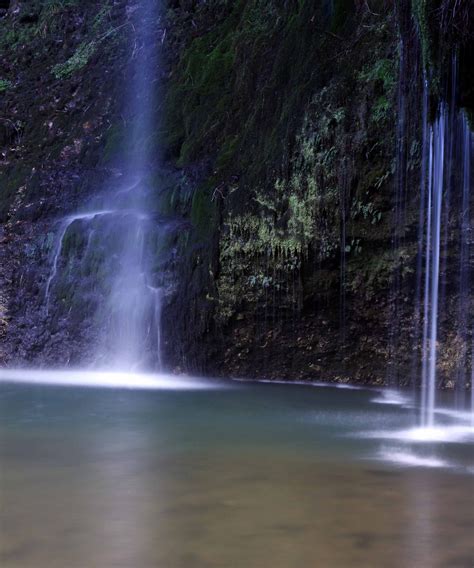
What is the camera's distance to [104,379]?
11.0 meters

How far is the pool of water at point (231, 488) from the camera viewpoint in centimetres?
369

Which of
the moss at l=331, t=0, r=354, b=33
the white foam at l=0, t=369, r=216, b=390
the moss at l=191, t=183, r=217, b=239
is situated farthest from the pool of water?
the moss at l=331, t=0, r=354, b=33

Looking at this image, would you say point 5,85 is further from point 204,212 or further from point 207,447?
point 207,447

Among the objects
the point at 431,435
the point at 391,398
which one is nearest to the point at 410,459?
the point at 431,435

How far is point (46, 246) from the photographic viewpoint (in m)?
13.3

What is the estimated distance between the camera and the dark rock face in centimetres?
1025

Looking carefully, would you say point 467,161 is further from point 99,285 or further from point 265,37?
point 99,285

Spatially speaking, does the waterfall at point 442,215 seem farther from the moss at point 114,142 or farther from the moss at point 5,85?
the moss at point 5,85

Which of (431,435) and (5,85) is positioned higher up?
(5,85)

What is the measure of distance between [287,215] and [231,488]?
6.51 metres

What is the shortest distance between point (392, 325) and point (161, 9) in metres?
10.1

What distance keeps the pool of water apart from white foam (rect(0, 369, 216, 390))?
6.26 feet

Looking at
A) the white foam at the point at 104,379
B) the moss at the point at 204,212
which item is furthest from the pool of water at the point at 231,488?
the moss at the point at 204,212

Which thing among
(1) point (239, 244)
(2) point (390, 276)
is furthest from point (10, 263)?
(2) point (390, 276)
